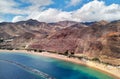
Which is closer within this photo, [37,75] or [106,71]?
[37,75]

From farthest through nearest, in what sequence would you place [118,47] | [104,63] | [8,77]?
[118,47] < [104,63] < [8,77]

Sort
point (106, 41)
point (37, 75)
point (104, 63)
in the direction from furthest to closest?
point (106, 41), point (104, 63), point (37, 75)

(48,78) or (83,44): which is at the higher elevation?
(83,44)

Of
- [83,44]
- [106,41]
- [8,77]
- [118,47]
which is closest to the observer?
[8,77]

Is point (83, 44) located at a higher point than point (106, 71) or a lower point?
higher

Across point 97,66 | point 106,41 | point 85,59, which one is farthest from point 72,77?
point 106,41

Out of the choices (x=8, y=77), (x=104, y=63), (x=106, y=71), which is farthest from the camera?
(x=104, y=63)

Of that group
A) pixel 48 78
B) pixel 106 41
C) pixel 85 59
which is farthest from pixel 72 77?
pixel 106 41

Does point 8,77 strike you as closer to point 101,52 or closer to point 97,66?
point 97,66

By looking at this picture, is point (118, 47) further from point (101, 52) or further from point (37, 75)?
point (37, 75)
